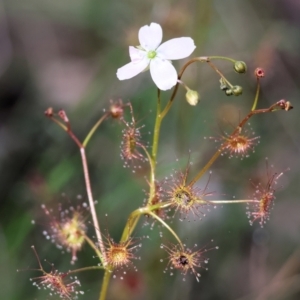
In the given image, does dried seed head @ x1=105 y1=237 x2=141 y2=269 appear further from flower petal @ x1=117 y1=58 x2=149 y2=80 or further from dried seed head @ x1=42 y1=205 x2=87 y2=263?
flower petal @ x1=117 y1=58 x2=149 y2=80

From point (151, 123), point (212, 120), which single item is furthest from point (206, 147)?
point (151, 123)

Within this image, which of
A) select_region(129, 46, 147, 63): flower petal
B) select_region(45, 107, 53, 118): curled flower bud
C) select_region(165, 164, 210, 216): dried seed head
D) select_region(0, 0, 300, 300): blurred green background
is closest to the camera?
select_region(165, 164, 210, 216): dried seed head

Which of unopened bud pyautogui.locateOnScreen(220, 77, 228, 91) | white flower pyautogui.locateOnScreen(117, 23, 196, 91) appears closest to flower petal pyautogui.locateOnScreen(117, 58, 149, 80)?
white flower pyautogui.locateOnScreen(117, 23, 196, 91)

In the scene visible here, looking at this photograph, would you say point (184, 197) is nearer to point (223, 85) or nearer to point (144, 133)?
point (223, 85)

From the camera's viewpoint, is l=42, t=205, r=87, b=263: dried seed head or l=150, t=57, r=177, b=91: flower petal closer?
l=150, t=57, r=177, b=91: flower petal

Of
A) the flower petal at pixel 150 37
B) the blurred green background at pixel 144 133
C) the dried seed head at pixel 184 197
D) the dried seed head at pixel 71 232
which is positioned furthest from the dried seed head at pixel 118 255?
the blurred green background at pixel 144 133

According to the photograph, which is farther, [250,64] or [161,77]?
[250,64]

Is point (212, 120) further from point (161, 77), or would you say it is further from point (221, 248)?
point (161, 77)
